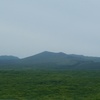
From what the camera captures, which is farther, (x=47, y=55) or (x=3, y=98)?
(x=47, y=55)

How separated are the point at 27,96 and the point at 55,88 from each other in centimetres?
573

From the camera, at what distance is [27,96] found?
26.9m

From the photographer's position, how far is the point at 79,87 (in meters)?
33.2

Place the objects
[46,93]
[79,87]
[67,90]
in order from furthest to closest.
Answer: [79,87] < [67,90] < [46,93]

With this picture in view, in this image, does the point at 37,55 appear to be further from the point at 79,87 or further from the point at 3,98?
the point at 3,98

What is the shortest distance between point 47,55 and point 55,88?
327ft

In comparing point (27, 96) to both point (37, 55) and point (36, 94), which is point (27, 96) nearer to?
point (36, 94)

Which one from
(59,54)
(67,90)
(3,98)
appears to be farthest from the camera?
(59,54)

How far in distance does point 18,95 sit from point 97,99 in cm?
714

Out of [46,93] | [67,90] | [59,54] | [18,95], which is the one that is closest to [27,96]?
[18,95]

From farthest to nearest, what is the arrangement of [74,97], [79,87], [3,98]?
[79,87], [74,97], [3,98]

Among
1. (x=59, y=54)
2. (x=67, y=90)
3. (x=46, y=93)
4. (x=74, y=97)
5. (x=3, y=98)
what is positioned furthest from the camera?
(x=59, y=54)

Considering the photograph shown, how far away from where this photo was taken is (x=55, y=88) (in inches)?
1260

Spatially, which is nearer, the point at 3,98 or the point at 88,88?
the point at 3,98
